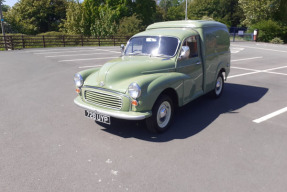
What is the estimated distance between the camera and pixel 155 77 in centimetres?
425

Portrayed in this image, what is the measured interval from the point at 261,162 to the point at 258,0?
1406 inches

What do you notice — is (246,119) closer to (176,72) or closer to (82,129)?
(176,72)

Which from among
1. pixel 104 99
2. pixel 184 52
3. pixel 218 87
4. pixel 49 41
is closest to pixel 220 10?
pixel 49 41

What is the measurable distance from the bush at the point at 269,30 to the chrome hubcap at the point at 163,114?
31.0 meters

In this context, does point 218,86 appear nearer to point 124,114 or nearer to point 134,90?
point 134,90

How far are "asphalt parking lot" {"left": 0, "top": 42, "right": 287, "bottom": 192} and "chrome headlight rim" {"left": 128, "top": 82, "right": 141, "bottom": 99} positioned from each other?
859mm

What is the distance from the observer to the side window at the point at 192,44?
516 cm

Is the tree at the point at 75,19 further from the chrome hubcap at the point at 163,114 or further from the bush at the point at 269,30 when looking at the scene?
the chrome hubcap at the point at 163,114

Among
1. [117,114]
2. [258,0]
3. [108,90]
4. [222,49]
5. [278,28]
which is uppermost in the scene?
[258,0]

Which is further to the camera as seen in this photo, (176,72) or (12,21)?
(12,21)

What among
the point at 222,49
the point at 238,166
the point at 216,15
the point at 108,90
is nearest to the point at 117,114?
the point at 108,90

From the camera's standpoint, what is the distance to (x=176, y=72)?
482 centimetres

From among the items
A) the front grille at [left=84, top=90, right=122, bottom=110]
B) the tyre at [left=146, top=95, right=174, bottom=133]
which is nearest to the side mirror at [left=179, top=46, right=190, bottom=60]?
the tyre at [left=146, top=95, right=174, bottom=133]

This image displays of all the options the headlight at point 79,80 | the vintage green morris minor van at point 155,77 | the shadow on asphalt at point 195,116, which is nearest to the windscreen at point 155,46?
the vintage green morris minor van at point 155,77
